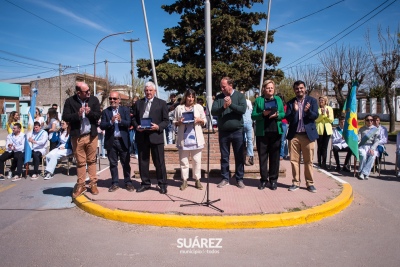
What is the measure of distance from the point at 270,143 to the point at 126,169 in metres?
2.87

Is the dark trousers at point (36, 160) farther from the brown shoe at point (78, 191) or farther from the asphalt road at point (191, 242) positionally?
the brown shoe at point (78, 191)

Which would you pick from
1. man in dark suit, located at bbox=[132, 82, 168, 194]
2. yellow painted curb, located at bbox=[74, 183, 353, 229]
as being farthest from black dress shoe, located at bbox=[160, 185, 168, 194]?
yellow painted curb, located at bbox=[74, 183, 353, 229]

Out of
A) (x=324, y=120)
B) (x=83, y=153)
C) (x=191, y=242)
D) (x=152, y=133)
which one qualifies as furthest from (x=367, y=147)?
(x=83, y=153)

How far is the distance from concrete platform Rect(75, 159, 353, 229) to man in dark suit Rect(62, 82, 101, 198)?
45 centimetres

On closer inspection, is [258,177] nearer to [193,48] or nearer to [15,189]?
[15,189]

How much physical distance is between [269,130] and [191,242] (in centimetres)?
276

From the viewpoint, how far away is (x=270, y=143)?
19.4 ft

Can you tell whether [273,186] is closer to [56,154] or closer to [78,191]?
[78,191]

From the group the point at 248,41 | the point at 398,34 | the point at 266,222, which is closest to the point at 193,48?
the point at 248,41

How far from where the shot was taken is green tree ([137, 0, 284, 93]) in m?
17.8

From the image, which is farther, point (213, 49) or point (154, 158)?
point (213, 49)

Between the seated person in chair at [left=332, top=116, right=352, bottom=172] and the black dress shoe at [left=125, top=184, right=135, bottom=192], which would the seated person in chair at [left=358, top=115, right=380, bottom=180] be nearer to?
the seated person in chair at [left=332, top=116, right=352, bottom=172]

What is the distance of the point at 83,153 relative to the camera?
570 cm

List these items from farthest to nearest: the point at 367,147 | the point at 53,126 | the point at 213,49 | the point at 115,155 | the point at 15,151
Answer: the point at 213,49 < the point at 53,126 < the point at 15,151 < the point at 367,147 < the point at 115,155
